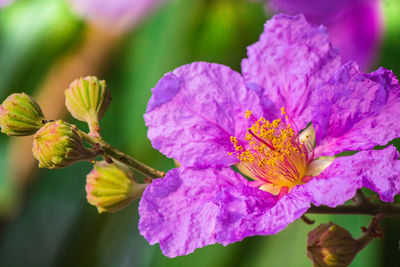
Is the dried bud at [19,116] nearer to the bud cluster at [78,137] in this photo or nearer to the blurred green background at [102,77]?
the bud cluster at [78,137]

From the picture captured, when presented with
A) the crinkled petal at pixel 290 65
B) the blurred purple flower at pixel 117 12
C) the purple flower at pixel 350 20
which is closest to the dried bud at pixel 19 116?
the crinkled petal at pixel 290 65

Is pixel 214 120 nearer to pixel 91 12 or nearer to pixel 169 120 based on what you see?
pixel 169 120

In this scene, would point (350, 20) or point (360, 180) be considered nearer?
point (360, 180)

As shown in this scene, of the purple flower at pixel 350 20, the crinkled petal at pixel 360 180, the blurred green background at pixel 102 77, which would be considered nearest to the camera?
the crinkled petal at pixel 360 180

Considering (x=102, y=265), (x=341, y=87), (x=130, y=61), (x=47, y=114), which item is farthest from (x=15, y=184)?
(x=341, y=87)

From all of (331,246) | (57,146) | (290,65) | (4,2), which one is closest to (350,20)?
(290,65)

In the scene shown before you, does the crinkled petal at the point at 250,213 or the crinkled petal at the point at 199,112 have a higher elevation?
the crinkled petal at the point at 199,112

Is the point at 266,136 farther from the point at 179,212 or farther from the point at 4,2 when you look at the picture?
the point at 4,2
